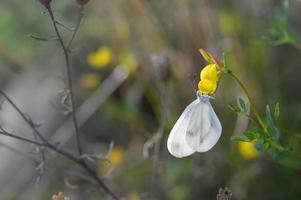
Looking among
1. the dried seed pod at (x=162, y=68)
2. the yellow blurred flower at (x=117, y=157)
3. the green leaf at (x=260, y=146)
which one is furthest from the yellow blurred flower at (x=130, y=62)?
the green leaf at (x=260, y=146)

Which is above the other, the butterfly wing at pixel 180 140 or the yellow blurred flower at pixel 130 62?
the butterfly wing at pixel 180 140

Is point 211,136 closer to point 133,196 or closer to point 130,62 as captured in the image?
point 133,196

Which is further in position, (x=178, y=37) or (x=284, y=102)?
(x=178, y=37)

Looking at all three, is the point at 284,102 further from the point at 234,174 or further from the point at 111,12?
the point at 111,12

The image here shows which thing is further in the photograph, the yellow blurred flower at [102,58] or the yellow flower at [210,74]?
the yellow blurred flower at [102,58]

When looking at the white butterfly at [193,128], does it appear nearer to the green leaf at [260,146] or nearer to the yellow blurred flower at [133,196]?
the green leaf at [260,146]

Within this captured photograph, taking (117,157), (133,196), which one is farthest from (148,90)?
(133,196)

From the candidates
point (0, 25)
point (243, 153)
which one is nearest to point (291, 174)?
point (243, 153)
